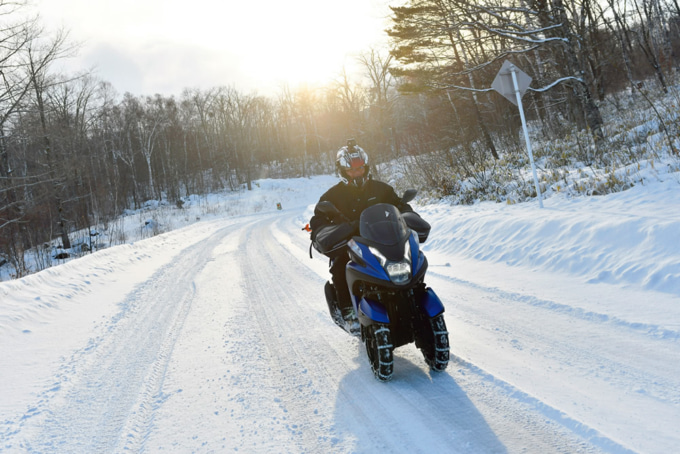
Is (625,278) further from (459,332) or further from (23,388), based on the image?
(23,388)

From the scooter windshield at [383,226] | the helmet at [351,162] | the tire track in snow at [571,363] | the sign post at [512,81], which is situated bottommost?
the tire track in snow at [571,363]

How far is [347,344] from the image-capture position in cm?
420

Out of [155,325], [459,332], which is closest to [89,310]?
[155,325]

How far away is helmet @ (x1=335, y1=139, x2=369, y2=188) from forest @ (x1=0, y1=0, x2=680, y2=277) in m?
5.69

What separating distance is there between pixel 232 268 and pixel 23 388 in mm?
5513

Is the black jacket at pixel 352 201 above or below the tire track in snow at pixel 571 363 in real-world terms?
above

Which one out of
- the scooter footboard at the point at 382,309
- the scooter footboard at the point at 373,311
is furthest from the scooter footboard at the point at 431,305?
the scooter footboard at the point at 373,311

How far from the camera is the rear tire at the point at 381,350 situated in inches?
122

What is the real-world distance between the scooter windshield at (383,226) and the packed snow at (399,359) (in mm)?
1118

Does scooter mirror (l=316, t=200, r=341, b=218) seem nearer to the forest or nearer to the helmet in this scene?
the helmet

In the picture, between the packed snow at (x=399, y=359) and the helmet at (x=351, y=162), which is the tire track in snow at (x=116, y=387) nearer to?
the packed snow at (x=399, y=359)

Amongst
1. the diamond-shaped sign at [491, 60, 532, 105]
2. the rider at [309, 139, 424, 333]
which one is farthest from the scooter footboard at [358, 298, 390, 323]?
the diamond-shaped sign at [491, 60, 532, 105]

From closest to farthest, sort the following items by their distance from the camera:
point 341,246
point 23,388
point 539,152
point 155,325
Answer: point 341,246 < point 23,388 < point 155,325 < point 539,152

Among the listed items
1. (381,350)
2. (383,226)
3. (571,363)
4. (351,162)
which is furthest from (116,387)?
(571,363)
